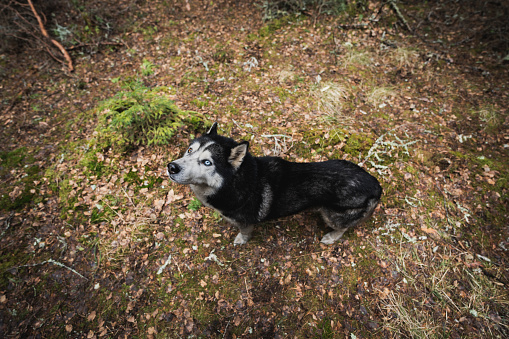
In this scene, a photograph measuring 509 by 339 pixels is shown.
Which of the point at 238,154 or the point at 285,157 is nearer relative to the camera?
the point at 238,154

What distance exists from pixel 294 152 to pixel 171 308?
4798 millimetres

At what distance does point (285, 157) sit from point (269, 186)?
2.05 metres

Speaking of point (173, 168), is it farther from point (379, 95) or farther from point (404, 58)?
point (404, 58)

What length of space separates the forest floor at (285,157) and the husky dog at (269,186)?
44.0 inches

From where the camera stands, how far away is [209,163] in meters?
3.40

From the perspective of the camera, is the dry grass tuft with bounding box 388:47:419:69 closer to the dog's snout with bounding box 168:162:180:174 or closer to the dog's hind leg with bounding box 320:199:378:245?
the dog's hind leg with bounding box 320:199:378:245

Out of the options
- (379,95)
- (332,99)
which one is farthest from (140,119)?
(379,95)

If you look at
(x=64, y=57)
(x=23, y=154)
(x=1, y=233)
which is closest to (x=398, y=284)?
(x=1, y=233)

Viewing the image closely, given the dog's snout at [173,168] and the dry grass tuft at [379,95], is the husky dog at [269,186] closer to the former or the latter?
the dog's snout at [173,168]

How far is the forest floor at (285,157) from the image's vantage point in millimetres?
4066

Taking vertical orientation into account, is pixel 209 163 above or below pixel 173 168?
below

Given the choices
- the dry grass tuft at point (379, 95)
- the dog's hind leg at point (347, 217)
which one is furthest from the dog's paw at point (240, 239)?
the dry grass tuft at point (379, 95)

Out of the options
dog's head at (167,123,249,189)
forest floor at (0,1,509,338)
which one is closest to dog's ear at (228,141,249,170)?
dog's head at (167,123,249,189)

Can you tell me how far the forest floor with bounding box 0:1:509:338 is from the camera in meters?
4.07
